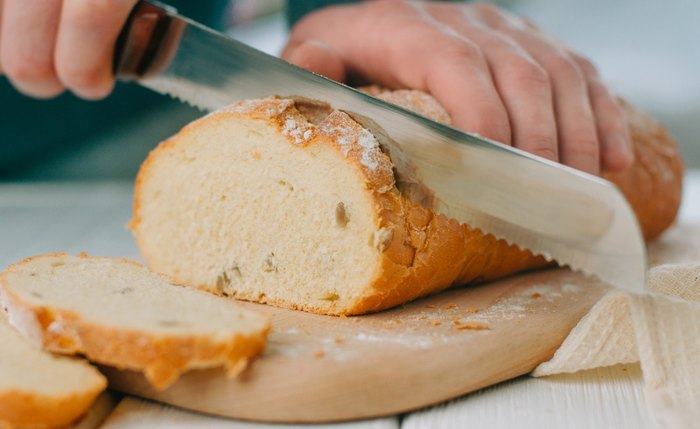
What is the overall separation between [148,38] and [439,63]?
1005mm

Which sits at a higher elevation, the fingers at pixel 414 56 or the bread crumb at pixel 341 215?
the fingers at pixel 414 56

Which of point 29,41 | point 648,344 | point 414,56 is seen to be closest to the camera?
point 648,344

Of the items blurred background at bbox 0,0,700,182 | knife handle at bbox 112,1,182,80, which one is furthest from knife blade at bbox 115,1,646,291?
blurred background at bbox 0,0,700,182

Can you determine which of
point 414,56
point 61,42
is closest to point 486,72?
point 414,56

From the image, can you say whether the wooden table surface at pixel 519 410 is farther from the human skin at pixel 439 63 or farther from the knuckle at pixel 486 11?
the knuckle at pixel 486 11

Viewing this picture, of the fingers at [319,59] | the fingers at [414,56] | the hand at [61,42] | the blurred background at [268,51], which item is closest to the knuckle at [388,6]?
the fingers at [414,56]

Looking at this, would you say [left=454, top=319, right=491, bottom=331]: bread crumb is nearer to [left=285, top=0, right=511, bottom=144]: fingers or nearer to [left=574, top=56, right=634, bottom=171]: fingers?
[left=285, top=0, right=511, bottom=144]: fingers

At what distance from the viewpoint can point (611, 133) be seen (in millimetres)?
2695

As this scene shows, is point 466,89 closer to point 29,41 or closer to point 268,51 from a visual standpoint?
point 29,41

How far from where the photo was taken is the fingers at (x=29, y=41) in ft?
9.37

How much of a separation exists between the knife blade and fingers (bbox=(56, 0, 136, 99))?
0.12 meters

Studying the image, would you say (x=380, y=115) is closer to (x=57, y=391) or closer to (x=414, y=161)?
(x=414, y=161)

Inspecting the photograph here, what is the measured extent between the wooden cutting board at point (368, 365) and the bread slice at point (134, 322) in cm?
7

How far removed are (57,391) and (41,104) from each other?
3.16m
